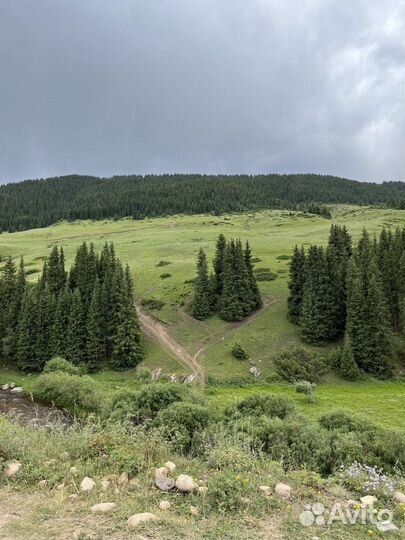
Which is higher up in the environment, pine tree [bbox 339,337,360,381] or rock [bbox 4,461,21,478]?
rock [bbox 4,461,21,478]

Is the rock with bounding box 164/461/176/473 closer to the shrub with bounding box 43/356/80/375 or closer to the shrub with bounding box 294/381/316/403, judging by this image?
the shrub with bounding box 294/381/316/403

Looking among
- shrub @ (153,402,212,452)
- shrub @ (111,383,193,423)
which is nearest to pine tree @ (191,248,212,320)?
shrub @ (111,383,193,423)

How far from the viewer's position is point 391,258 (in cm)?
8081

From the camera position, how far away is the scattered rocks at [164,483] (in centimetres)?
1141

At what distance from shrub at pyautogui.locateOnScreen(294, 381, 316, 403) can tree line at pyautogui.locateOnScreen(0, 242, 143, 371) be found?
28.8 metres

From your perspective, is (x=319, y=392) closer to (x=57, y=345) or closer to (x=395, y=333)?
(x=395, y=333)

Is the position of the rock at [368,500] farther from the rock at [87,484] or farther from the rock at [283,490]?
the rock at [87,484]

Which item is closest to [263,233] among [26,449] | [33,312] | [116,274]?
[116,274]

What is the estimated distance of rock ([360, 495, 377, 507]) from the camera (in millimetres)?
11170

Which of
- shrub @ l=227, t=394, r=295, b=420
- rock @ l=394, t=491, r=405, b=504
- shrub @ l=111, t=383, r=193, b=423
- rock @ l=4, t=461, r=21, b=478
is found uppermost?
rock @ l=4, t=461, r=21, b=478

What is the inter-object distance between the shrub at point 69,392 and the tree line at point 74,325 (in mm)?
14568

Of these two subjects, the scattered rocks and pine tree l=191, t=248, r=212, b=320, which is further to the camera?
pine tree l=191, t=248, r=212, b=320

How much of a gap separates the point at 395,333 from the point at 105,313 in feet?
188

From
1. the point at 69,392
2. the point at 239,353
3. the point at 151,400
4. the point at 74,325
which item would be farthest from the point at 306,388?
the point at 74,325
